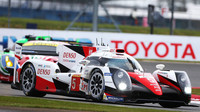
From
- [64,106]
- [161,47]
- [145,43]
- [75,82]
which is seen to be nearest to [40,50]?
[75,82]

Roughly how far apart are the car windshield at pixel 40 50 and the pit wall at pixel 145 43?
1108 cm

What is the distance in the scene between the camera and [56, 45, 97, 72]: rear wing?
11.8m

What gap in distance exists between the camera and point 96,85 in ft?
34.6

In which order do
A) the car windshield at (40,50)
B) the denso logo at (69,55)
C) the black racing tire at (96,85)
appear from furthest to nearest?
the car windshield at (40,50), the denso logo at (69,55), the black racing tire at (96,85)

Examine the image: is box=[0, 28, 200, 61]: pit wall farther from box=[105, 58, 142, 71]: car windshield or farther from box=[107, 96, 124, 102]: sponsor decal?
box=[107, 96, 124, 102]: sponsor decal

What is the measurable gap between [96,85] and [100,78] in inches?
7.3

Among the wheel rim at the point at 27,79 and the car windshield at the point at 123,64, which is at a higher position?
the car windshield at the point at 123,64

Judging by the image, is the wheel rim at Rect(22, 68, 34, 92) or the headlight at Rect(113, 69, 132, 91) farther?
the wheel rim at Rect(22, 68, 34, 92)

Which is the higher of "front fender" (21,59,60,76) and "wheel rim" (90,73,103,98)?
"front fender" (21,59,60,76)

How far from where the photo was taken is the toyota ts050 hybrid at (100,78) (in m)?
10.2

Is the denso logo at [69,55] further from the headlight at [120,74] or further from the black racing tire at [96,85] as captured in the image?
the headlight at [120,74]

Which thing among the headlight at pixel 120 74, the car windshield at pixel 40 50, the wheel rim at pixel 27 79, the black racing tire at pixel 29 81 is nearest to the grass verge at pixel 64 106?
the headlight at pixel 120 74

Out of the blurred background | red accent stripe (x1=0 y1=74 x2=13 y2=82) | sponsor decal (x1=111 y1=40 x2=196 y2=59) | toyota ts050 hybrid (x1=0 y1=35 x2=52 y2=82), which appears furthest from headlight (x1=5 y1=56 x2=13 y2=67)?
the blurred background

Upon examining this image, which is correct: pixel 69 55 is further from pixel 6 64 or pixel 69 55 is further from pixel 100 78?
pixel 6 64
